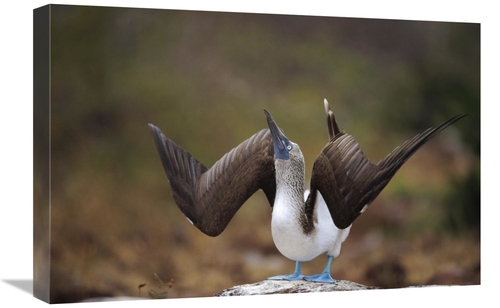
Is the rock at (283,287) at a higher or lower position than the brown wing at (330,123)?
lower

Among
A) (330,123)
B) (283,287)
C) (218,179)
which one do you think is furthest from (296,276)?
(330,123)

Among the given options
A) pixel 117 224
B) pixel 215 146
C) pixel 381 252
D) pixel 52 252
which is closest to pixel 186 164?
pixel 215 146

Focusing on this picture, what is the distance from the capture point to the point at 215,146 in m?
7.46

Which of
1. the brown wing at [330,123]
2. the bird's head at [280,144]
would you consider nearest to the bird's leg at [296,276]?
the bird's head at [280,144]

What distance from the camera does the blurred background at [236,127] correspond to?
7.01 m

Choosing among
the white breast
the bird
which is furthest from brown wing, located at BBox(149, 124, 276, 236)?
the white breast

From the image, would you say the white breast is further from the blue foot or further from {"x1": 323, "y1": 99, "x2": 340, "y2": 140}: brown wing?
{"x1": 323, "y1": 99, "x2": 340, "y2": 140}: brown wing

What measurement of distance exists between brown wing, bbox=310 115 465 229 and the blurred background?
160mm

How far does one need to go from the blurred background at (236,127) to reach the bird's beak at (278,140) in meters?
0.14

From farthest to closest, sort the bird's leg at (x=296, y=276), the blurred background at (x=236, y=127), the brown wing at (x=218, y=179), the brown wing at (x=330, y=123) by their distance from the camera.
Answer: the brown wing at (x=330, y=123) < the bird's leg at (x=296, y=276) < the brown wing at (x=218, y=179) < the blurred background at (x=236, y=127)

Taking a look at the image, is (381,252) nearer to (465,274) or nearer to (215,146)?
(465,274)

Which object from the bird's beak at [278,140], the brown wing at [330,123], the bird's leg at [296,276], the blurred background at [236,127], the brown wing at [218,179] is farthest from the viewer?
the brown wing at [330,123]

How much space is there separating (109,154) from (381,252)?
99.9 inches

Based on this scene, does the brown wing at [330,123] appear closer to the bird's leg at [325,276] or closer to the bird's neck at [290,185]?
the bird's neck at [290,185]
